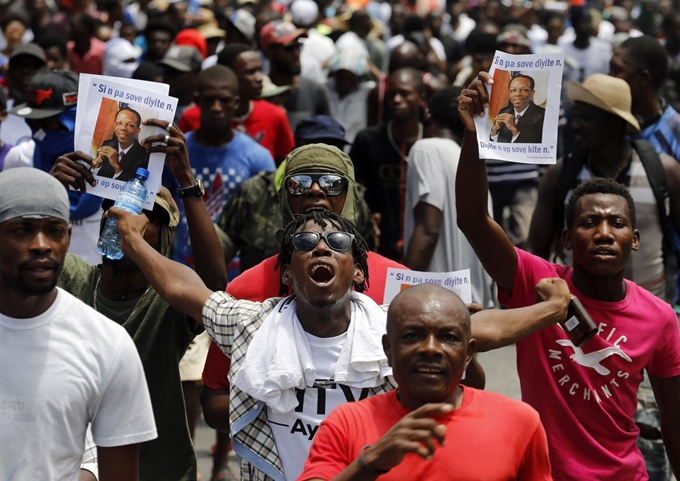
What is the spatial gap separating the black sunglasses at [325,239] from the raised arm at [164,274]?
1.38 feet

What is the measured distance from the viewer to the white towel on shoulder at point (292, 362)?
4191mm

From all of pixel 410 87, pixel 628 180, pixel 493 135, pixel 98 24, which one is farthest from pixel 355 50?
pixel 493 135

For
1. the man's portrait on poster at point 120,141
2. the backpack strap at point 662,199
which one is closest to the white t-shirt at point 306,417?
the man's portrait on poster at point 120,141

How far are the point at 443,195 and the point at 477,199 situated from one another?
260cm

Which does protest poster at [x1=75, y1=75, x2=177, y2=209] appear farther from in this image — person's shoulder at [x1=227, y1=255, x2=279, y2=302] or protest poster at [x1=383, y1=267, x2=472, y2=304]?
protest poster at [x1=383, y1=267, x2=472, y2=304]

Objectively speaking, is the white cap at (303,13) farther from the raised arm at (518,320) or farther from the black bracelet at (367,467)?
the black bracelet at (367,467)

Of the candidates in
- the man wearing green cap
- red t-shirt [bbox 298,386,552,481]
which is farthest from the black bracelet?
the man wearing green cap

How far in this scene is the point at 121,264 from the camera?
17.1 feet

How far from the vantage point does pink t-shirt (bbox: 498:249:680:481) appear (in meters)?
4.78

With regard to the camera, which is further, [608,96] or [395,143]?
[395,143]

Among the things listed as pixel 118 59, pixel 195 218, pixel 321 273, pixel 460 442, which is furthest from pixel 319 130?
pixel 118 59

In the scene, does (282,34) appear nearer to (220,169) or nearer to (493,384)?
(220,169)

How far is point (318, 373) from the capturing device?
4270mm

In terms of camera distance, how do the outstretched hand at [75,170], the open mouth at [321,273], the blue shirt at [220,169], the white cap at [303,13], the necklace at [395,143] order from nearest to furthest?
the open mouth at [321,273]
the outstretched hand at [75,170]
the blue shirt at [220,169]
the necklace at [395,143]
the white cap at [303,13]
